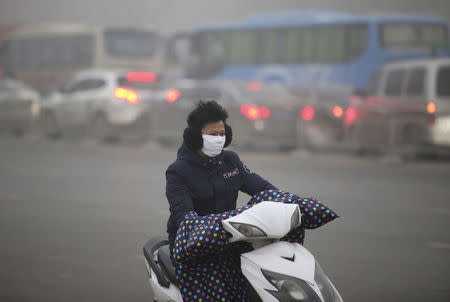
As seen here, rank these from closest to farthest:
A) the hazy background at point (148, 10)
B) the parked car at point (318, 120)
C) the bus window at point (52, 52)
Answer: the parked car at point (318, 120) < the bus window at point (52, 52) < the hazy background at point (148, 10)

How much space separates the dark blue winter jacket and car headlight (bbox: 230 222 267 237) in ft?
1.53

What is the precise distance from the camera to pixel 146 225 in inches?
383

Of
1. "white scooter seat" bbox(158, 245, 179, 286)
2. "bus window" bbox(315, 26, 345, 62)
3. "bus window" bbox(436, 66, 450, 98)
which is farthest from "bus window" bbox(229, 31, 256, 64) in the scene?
"white scooter seat" bbox(158, 245, 179, 286)

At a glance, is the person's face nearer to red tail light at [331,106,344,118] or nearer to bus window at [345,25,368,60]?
red tail light at [331,106,344,118]

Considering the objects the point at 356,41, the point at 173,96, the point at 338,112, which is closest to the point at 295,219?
the point at 338,112

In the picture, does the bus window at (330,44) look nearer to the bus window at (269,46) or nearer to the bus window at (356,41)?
the bus window at (356,41)

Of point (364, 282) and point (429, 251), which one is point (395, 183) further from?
point (364, 282)

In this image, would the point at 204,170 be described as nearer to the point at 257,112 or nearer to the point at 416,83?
the point at 416,83

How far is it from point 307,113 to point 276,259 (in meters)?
16.1

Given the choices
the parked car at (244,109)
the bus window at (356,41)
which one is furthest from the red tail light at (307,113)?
the bus window at (356,41)

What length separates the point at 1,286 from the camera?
6816 millimetres

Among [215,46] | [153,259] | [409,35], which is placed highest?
[409,35]

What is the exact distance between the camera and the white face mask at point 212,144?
4.71m

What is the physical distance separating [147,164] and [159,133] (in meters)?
4.78
